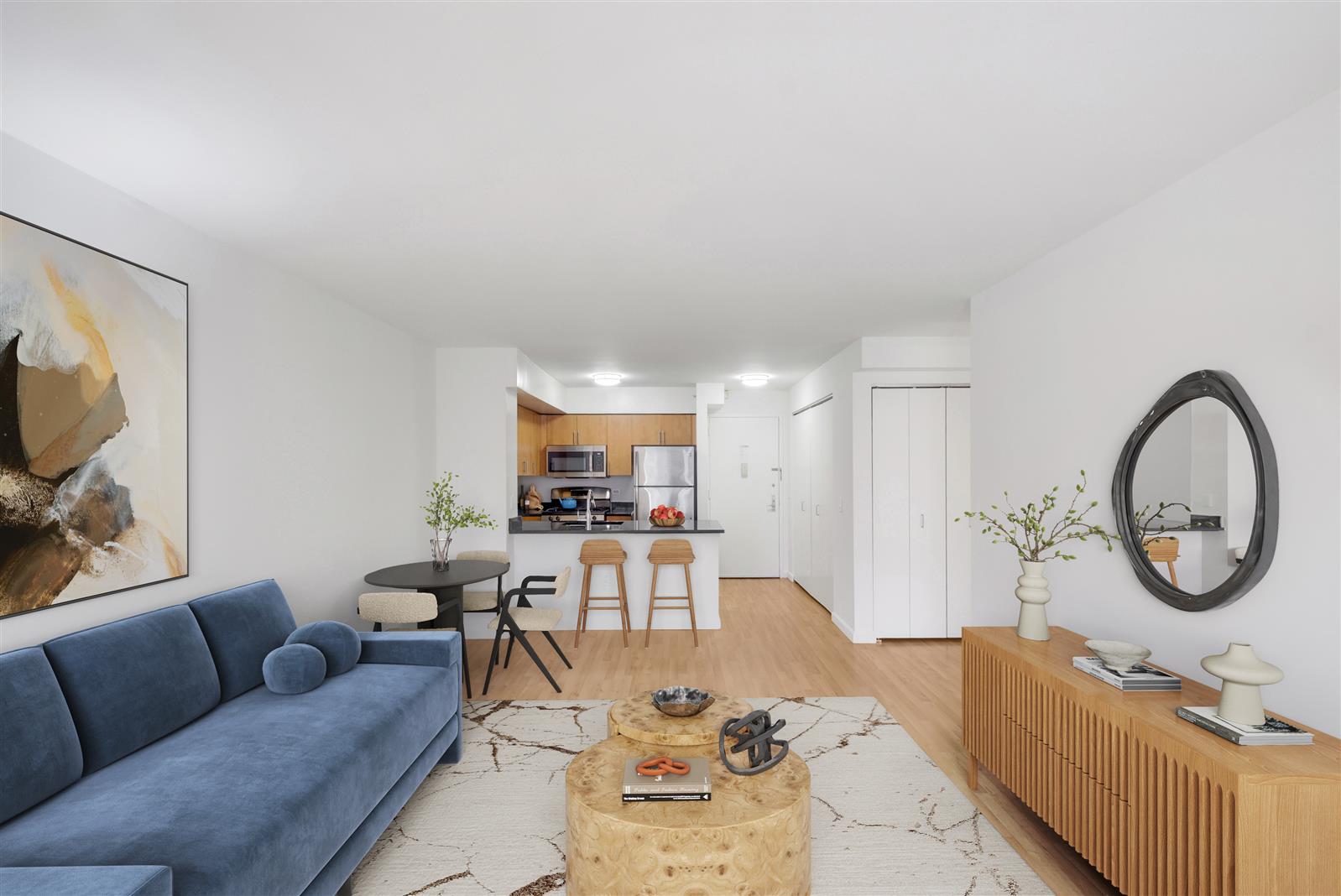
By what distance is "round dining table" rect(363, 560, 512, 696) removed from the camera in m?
4.00

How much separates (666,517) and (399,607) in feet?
9.93

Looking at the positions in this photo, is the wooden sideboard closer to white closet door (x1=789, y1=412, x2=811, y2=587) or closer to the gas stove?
white closet door (x1=789, y1=412, x2=811, y2=587)

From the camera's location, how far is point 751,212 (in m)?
2.73

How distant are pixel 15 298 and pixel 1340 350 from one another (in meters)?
4.09

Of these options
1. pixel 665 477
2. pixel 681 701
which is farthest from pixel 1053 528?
pixel 665 477

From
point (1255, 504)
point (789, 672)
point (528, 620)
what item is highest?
point (1255, 504)

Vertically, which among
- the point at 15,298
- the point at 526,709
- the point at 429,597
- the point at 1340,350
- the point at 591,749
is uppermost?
the point at 15,298

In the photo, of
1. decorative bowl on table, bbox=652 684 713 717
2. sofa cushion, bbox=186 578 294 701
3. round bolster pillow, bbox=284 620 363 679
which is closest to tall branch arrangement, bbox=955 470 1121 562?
decorative bowl on table, bbox=652 684 713 717

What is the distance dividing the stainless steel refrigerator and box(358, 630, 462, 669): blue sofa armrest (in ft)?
17.1

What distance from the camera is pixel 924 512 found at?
18.4 ft

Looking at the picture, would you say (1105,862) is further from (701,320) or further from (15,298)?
(15,298)

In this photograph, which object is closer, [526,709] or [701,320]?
[526,709]

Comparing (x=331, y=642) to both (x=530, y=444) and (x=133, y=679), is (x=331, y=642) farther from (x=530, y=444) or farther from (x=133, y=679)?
(x=530, y=444)

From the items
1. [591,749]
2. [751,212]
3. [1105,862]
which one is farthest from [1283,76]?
[591,749]
